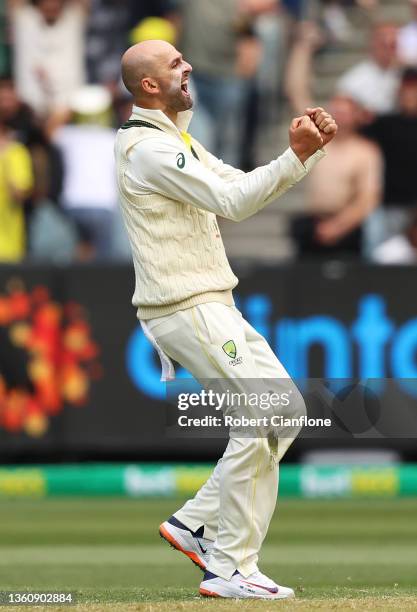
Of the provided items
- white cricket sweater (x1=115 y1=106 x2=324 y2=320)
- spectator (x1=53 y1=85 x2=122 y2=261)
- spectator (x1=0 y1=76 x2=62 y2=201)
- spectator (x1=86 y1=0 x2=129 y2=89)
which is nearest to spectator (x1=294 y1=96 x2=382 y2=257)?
spectator (x1=53 y1=85 x2=122 y2=261)

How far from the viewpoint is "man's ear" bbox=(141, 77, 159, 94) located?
601cm

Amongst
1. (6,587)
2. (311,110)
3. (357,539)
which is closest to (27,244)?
(357,539)

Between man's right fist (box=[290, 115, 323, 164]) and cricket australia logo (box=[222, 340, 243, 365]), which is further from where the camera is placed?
cricket australia logo (box=[222, 340, 243, 365])

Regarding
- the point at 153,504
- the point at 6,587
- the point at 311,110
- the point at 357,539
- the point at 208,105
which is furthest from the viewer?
the point at 208,105

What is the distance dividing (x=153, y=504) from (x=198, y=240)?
5283 millimetres

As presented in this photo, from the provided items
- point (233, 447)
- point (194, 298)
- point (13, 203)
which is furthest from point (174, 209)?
point (13, 203)

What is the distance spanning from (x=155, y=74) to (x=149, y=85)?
5 cm

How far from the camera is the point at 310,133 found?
224 inches

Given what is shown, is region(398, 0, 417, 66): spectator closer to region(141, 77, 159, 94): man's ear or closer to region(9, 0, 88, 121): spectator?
region(9, 0, 88, 121): spectator

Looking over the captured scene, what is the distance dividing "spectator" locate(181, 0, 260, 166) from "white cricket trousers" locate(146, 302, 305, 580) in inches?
274

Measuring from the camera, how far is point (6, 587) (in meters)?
6.76

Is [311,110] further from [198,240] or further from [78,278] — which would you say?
[78,278]

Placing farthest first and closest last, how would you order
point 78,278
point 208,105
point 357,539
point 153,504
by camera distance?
point 208,105 → point 78,278 → point 153,504 → point 357,539

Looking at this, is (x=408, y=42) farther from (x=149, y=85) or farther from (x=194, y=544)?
(x=194, y=544)
